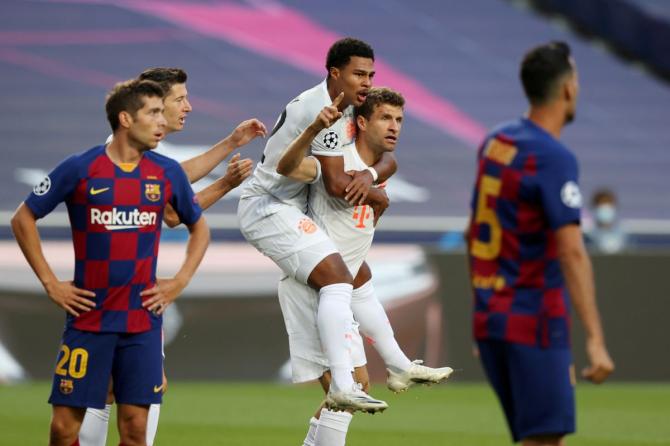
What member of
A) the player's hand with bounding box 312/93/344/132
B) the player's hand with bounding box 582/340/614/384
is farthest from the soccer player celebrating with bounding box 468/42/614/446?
the player's hand with bounding box 312/93/344/132

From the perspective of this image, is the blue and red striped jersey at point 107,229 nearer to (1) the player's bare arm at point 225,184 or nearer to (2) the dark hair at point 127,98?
(2) the dark hair at point 127,98

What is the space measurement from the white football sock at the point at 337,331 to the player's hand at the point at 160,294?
98cm

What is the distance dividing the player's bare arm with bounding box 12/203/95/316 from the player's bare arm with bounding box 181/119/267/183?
1170 mm

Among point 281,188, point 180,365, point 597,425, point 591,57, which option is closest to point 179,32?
point 591,57

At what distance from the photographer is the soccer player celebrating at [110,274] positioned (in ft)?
18.2

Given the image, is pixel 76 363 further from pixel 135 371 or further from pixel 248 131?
pixel 248 131

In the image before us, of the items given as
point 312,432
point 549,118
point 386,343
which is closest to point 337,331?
point 386,343

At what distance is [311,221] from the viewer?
6.75 metres

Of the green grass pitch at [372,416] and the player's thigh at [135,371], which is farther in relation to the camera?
the green grass pitch at [372,416]

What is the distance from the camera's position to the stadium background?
52.0 ft

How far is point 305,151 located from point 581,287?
216cm

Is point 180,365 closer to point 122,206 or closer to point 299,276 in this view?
point 299,276

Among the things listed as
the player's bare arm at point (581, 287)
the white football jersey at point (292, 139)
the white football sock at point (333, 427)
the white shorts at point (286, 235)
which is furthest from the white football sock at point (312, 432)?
the player's bare arm at point (581, 287)

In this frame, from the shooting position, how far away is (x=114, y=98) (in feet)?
18.8
